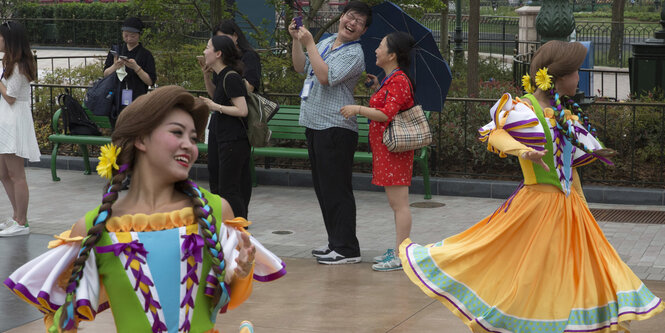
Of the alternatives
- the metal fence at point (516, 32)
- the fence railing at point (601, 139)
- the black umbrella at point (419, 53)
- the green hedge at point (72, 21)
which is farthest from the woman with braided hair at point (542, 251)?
the green hedge at point (72, 21)

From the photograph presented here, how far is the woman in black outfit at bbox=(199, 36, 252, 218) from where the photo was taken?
8109 millimetres

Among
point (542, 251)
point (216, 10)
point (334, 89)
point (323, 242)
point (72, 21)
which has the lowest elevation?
point (323, 242)

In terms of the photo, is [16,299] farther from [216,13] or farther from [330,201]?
[216,13]

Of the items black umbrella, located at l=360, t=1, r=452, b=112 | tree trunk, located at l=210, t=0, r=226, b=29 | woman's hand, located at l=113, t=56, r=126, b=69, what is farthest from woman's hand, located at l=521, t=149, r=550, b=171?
tree trunk, located at l=210, t=0, r=226, b=29

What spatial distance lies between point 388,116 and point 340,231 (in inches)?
41.0

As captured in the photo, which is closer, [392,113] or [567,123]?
[567,123]

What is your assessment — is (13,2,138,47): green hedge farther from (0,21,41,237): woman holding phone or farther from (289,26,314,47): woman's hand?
(289,26,314,47): woman's hand

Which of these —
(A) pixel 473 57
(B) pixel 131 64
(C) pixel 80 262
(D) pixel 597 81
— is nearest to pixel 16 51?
(B) pixel 131 64

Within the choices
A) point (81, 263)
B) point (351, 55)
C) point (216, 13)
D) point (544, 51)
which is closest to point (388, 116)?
point (351, 55)

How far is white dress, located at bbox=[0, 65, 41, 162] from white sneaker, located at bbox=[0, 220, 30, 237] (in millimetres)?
611

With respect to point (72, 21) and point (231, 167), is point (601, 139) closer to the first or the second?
point (231, 167)

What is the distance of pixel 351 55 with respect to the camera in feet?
25.0

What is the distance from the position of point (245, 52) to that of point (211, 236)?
5.83 metres

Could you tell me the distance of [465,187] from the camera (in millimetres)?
10695
